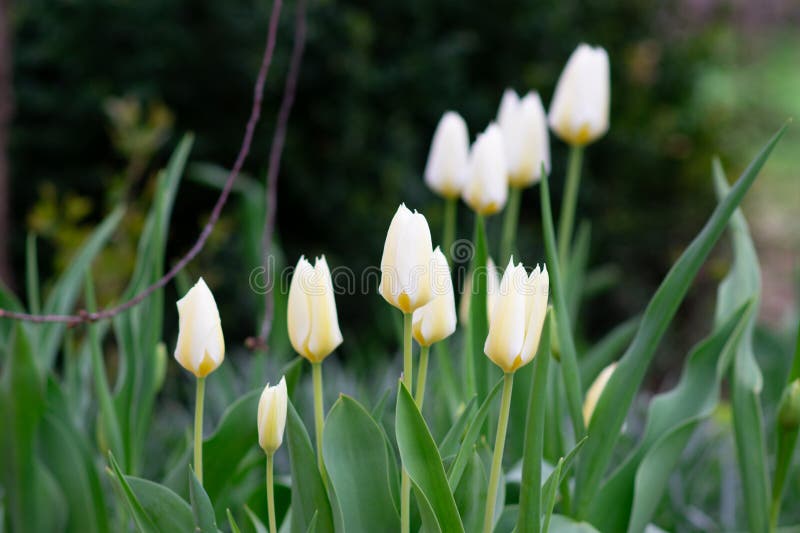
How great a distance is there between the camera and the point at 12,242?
120 inches

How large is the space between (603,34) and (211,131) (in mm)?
1380

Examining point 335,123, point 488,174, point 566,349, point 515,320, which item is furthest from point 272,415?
point 335,123

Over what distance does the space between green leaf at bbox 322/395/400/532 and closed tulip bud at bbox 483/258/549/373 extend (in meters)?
0.17

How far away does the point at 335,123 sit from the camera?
2.86 metres

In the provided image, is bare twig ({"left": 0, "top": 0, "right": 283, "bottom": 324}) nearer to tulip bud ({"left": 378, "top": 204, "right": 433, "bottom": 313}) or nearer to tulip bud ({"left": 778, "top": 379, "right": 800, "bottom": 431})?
tulip bud ({"left": 378, "top": 204, "right": 433, "bottom": 313})

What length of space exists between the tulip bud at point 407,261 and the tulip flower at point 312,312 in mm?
60

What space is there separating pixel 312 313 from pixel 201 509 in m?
0.21

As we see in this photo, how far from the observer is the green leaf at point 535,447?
30.9 inches

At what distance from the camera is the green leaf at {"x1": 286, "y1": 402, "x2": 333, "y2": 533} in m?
0.90

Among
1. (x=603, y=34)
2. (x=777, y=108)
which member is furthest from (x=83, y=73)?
(x=777, y=108)

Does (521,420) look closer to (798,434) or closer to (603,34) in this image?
(798,434)

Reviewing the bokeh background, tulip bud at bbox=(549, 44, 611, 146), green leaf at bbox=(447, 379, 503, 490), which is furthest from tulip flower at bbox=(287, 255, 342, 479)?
the bokeh background

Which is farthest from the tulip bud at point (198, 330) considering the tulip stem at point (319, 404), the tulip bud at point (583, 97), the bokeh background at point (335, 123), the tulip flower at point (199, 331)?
the bokeh background at point (335, 123)

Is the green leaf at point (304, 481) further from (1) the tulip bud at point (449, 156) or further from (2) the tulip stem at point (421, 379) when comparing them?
(1) the tulip bud at point (449, 156)
